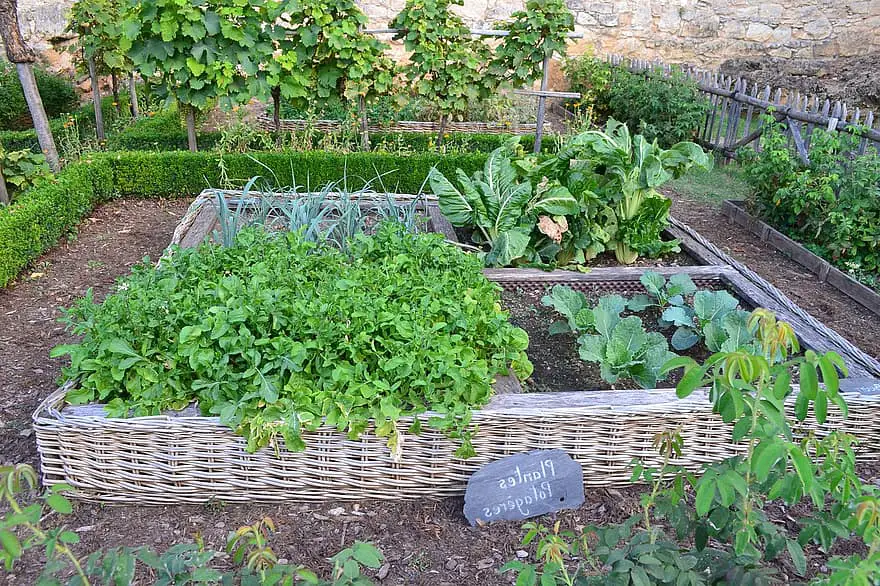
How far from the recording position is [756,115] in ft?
33.6

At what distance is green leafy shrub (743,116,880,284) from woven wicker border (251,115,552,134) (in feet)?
8.33

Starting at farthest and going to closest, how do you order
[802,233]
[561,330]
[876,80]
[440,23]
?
[876,80], [440,23], [802,233], [561,330]

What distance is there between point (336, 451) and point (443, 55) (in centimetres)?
525

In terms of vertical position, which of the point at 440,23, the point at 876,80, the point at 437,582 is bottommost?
the point at 437,582

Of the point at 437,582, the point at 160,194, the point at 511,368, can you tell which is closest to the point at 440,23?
the point at 160,194

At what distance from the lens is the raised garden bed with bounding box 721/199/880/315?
15.3 feet

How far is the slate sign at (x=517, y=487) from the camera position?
8.57 ft

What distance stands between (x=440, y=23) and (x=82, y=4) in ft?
12.4

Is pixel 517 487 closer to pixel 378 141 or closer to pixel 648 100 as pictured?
pixel 378 141

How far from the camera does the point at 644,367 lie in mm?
3107

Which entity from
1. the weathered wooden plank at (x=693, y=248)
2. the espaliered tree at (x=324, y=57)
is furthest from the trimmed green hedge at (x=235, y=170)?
the weathered wooden plank at (x=693, y=248)

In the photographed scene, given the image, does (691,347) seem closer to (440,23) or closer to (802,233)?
(802,233)

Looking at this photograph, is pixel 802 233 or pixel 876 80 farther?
pixel 876 80

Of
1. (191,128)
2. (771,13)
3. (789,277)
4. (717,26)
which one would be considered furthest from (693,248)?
(771,13)
